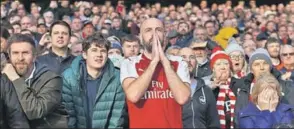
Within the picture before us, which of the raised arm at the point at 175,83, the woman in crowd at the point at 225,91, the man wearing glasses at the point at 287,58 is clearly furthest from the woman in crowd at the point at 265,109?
the man wearing glasses at the point at 287,58

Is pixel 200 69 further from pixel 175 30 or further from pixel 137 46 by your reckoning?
pixel 175 30

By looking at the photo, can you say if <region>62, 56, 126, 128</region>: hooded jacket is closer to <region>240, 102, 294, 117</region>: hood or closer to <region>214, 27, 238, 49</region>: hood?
<region>240, 102, 294, 117</region>: hood

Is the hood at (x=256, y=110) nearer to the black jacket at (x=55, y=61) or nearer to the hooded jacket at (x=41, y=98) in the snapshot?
the hooded jacket at (x=41, y=98)

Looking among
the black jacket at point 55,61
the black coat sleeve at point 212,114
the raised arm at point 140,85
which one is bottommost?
the black coat sleeve at point 212,114

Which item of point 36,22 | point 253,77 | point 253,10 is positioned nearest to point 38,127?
point 253,77

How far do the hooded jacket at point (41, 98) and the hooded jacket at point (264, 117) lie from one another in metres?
1.65

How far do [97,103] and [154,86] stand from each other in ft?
3.82

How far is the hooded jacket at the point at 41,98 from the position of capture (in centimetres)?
532

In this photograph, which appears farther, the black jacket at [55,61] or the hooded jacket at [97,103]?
the black jacket at [55,61]

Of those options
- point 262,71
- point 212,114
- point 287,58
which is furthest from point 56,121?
point 287,58

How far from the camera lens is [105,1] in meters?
22.2

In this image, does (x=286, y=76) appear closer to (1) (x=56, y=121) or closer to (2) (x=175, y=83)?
(2) (x=175, y=83)

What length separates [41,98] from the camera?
17.8ft

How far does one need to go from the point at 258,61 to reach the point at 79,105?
2.55 m
